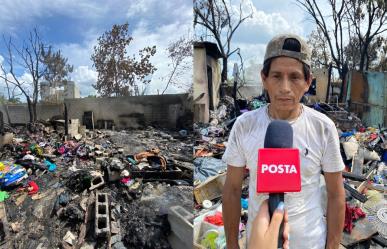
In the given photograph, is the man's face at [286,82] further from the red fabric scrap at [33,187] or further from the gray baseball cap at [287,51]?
the red fabric scrap at [33,187]

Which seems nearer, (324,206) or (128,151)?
(324,206)

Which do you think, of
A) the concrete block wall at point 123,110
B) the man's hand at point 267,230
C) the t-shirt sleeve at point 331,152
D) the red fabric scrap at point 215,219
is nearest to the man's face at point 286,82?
the t-shirt sleeve at point 331,152

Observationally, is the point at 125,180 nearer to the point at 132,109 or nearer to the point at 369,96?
the point at 132,109

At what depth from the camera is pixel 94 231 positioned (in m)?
3.95

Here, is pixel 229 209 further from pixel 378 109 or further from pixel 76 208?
pixel 76 208

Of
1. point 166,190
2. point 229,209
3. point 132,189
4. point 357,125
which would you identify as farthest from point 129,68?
point 229,209

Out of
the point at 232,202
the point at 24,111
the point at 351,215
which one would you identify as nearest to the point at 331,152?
the point at 232,202

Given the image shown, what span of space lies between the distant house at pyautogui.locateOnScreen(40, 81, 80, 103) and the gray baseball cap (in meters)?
2.74

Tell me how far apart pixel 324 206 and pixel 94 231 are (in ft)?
11.3

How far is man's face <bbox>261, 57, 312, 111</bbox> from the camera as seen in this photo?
95 centimetres

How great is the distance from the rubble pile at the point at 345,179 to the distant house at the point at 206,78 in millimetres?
60

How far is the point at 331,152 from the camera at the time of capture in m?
0.97

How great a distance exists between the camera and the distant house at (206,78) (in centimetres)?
171

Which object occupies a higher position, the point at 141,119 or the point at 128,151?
the point at 141,119
